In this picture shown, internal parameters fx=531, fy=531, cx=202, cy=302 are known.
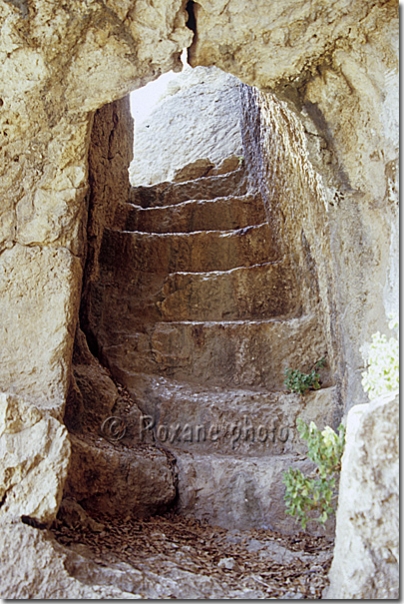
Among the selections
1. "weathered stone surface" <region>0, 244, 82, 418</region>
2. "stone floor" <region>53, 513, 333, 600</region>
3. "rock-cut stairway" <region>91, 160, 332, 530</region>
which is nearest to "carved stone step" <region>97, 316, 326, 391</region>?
"rock-cut stairway" <region>91, 160, 332, 530</region>

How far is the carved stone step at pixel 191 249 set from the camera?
17.1ft

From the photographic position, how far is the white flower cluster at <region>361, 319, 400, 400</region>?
7.42 ft

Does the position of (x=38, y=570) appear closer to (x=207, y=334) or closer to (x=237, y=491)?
(x=237, y=491)

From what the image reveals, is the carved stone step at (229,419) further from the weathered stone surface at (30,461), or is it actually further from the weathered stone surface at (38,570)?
the weathered stone surface at (38,570)

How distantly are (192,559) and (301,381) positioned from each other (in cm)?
164

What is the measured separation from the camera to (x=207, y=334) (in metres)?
4.52

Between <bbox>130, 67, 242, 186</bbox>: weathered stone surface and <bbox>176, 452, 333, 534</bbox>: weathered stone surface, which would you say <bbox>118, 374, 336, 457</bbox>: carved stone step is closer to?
<bbox>176, 452, 333, 534</bbox>: weathered stone surface

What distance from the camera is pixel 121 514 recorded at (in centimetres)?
333

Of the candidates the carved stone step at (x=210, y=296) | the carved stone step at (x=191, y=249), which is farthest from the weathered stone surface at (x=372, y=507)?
the carved stone step at (x=191, y=249)

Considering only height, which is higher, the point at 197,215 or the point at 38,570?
the point at 197,215

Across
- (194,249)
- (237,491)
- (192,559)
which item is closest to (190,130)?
(194,249)

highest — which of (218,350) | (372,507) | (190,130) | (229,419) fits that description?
(190,130)

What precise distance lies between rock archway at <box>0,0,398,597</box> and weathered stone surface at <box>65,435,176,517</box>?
21.4 inches

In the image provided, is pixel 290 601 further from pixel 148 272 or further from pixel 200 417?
pixel 148 272
